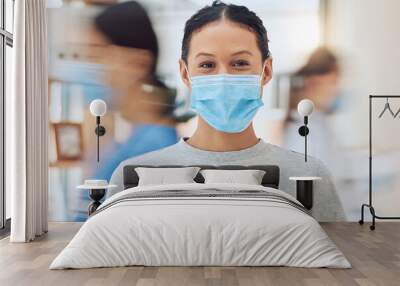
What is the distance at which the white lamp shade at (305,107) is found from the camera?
23.7 feet

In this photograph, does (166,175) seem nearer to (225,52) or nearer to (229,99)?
(229,99)

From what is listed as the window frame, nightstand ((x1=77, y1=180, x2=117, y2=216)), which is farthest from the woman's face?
the window frame

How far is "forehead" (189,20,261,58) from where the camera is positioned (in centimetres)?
742

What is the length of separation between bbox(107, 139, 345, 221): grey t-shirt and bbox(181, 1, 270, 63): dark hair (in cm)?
117

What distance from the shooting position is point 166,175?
6.91 m

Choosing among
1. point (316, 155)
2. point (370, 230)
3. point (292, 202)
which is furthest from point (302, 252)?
point (316, 155)

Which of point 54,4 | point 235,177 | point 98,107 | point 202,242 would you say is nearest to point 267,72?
point 235,177

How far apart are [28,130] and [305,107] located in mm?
3296

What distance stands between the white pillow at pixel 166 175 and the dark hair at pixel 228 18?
A: 4.88 ft

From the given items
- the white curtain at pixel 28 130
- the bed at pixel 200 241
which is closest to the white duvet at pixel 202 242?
the bed at pixel 200 241

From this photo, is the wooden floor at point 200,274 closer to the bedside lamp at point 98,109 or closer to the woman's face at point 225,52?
the bedside lamp at point 98,109

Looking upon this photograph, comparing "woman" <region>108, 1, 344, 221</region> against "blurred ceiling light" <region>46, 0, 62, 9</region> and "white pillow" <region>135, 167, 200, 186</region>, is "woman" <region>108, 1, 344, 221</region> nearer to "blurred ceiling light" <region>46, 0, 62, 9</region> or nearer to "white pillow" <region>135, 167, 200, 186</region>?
"white pillow" <region>135, 167, 200, 186</region>

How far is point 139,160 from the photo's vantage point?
295 inches

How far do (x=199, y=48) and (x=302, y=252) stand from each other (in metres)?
3.60
